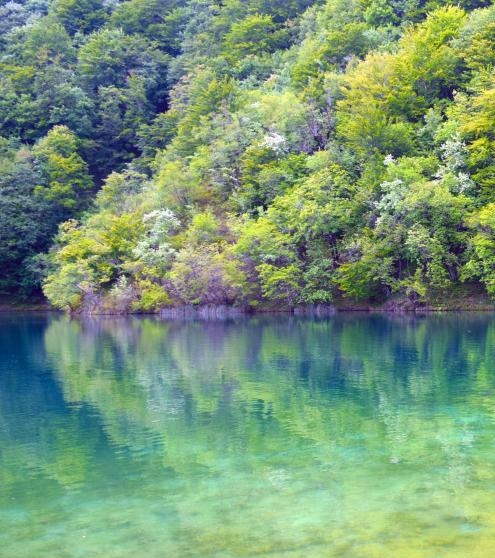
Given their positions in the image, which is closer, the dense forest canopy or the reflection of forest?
the reflection of forest

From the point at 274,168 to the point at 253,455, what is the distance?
38369mm

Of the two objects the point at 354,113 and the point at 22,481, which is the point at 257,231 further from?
the point at 22,481

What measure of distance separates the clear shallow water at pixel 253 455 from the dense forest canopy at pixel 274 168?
1802 centimetres

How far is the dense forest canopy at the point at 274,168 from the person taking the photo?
41.1m

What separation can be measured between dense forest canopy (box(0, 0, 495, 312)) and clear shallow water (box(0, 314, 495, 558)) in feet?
59.1

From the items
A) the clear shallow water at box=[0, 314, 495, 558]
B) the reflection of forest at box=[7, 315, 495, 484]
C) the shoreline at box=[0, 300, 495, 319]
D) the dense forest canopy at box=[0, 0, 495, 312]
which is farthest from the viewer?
the dense forest canopy at box=[0, 0, 495, 312]

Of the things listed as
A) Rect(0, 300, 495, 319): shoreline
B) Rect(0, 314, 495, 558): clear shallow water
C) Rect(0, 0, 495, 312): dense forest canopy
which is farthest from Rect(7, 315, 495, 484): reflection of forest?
Rect(0, 0, 495, 312): dense forest canopy

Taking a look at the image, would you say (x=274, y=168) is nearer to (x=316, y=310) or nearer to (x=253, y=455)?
(x=316, y=310)

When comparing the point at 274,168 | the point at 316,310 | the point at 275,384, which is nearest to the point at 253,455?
the point at 275,384

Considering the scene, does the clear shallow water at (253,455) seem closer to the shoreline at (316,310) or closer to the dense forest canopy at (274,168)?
the shoreline at (316,310)

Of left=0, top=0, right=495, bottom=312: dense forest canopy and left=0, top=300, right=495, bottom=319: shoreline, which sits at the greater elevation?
left=0, top=0, right=495, bottom=312: dense forest canopy

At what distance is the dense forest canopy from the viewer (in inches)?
1619

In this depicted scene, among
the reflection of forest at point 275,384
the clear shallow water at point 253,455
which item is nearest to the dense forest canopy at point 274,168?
the reflection of forest at point 275,384

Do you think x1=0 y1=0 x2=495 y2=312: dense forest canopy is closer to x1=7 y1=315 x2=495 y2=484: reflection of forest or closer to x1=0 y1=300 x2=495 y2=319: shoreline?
x1=0 y1=300 x2=495 y2=319: shoreline
